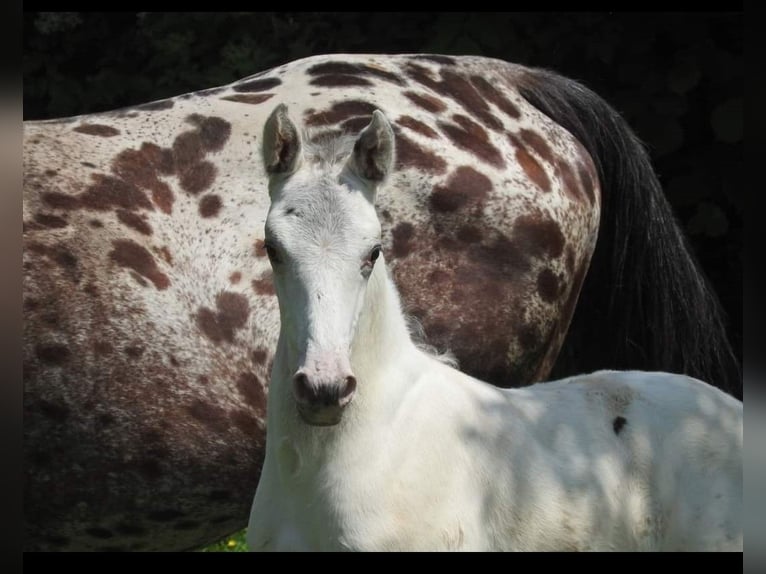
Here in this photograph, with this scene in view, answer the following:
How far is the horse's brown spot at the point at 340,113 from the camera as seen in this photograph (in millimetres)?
4094

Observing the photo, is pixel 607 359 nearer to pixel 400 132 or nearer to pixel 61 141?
pixel 400 132

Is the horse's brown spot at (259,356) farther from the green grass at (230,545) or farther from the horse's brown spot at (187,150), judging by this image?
the green grass at (230,545)

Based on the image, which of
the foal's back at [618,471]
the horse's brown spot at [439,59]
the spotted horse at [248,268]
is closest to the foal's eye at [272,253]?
the foal's back at [618,471]

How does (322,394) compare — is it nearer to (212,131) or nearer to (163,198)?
(163,198)

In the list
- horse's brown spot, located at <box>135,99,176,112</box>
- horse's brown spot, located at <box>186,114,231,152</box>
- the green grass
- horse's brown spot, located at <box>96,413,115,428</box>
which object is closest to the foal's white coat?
horse's brown spot, located at <box>96,413,115,428</box>

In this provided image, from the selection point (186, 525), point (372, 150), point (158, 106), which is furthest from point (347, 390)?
point (158, 106)

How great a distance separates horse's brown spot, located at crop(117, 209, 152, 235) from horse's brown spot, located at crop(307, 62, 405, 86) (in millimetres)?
924

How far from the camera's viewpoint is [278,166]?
9.62 ft

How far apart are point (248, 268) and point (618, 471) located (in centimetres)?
151

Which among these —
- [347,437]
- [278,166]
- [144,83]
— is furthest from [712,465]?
[144,83]

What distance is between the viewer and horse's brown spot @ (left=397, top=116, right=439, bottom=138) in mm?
4148

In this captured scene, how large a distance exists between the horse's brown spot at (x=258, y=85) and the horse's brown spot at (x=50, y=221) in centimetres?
89

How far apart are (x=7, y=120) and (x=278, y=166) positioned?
4.71 feet

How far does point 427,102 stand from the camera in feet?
14.1
